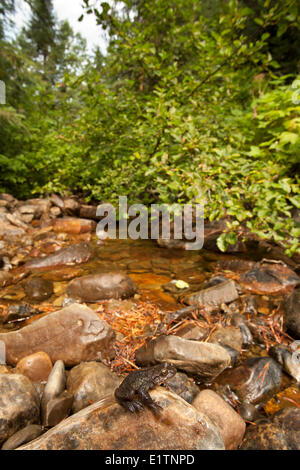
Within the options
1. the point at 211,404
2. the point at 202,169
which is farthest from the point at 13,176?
the point at 211,404

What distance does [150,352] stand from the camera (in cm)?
227

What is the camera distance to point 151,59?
4789 mm

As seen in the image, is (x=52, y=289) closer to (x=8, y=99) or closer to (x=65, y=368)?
(x=65, y=368)

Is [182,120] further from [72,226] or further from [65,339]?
[72,226]

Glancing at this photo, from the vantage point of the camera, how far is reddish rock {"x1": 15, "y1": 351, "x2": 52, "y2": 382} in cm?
214

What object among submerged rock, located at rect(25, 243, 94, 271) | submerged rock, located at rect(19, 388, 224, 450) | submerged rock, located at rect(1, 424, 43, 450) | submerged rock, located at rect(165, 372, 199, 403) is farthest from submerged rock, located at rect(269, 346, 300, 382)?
submerged rock, located at rect(25, 243, 94, 271)

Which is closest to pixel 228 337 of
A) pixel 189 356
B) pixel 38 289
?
pixel 189 356

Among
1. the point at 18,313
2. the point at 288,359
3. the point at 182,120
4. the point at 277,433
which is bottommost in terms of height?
the point at 277,433

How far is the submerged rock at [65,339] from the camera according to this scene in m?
2.36

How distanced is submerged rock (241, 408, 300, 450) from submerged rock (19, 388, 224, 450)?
0.54m

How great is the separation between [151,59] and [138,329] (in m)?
5.10

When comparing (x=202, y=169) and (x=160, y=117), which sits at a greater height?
(x=160, y=117)

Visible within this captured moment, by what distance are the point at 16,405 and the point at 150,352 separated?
113 centimetres

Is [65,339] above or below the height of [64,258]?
below
